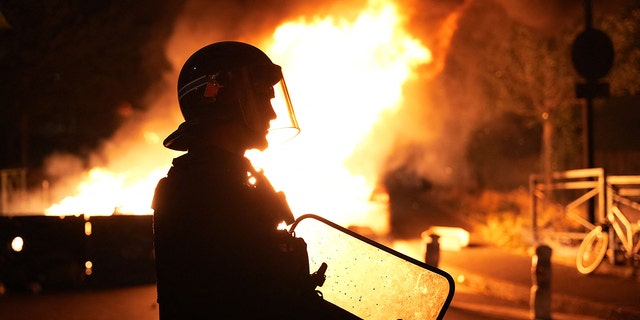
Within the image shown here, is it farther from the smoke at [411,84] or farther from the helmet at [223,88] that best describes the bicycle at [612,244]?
the helmet at [223,88]

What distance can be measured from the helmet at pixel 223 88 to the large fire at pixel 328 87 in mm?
11429

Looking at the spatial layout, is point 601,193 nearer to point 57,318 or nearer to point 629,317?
point 629,317

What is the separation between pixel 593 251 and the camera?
1186 centimetres

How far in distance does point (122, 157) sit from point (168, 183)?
1874 centimetres

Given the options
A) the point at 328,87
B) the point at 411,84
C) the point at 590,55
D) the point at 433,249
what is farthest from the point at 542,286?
the point at 411,84

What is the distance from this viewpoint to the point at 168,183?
7.04ft

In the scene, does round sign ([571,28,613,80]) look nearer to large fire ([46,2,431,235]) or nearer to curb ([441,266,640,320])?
large fire ([46,2,431,235])

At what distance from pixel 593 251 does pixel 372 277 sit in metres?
10.3

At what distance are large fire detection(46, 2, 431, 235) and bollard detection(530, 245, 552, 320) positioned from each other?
6201 millimetres

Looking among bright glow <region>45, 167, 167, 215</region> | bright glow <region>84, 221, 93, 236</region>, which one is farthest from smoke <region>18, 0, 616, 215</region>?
bright glow <region>84, 221, 93, 236</region>

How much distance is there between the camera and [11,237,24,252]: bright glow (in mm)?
10945

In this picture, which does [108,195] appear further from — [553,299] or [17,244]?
[553,299]

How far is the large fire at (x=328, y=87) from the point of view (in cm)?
1492

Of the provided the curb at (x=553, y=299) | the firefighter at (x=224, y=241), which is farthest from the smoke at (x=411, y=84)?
the firefighter at (x=224, y=241)
